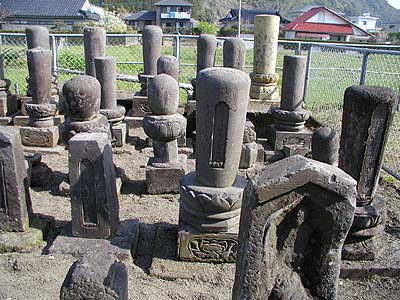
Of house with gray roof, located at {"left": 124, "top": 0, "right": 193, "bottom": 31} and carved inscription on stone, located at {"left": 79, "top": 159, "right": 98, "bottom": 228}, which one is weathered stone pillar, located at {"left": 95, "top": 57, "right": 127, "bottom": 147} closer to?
carved inscription on stone, located at {"left": 79, "top": 159, "right": 98, "bottom": 228}

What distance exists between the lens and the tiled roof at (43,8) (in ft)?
139

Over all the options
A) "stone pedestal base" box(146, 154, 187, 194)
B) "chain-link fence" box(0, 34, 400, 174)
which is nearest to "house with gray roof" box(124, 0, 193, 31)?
"chain-link fence" box(0, 34, 400, 174)

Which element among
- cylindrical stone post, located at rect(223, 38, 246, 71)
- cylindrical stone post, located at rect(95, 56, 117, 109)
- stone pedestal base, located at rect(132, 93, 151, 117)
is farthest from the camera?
stone pedestal base, located at rect(132, 93, 151, 117)

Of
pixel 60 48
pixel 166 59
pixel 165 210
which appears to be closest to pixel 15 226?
pixel 165 210

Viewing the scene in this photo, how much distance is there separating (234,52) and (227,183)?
14.4ft

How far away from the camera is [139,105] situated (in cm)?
775

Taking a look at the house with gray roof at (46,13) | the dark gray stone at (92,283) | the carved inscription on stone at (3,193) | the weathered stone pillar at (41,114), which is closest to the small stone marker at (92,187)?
the carved inscription on stone at (3,193)

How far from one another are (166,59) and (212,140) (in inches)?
155

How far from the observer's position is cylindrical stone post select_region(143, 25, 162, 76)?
807 cm

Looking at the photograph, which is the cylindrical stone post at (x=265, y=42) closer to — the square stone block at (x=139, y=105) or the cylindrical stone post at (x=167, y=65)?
the cylindrical stone post at (x=167, y=65)

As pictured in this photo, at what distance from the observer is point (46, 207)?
4527mm

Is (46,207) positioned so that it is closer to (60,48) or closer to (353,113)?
(353,113)

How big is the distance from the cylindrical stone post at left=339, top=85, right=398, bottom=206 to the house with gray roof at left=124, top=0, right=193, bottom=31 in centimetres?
6236

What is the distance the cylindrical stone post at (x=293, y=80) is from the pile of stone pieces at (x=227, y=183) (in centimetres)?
2
